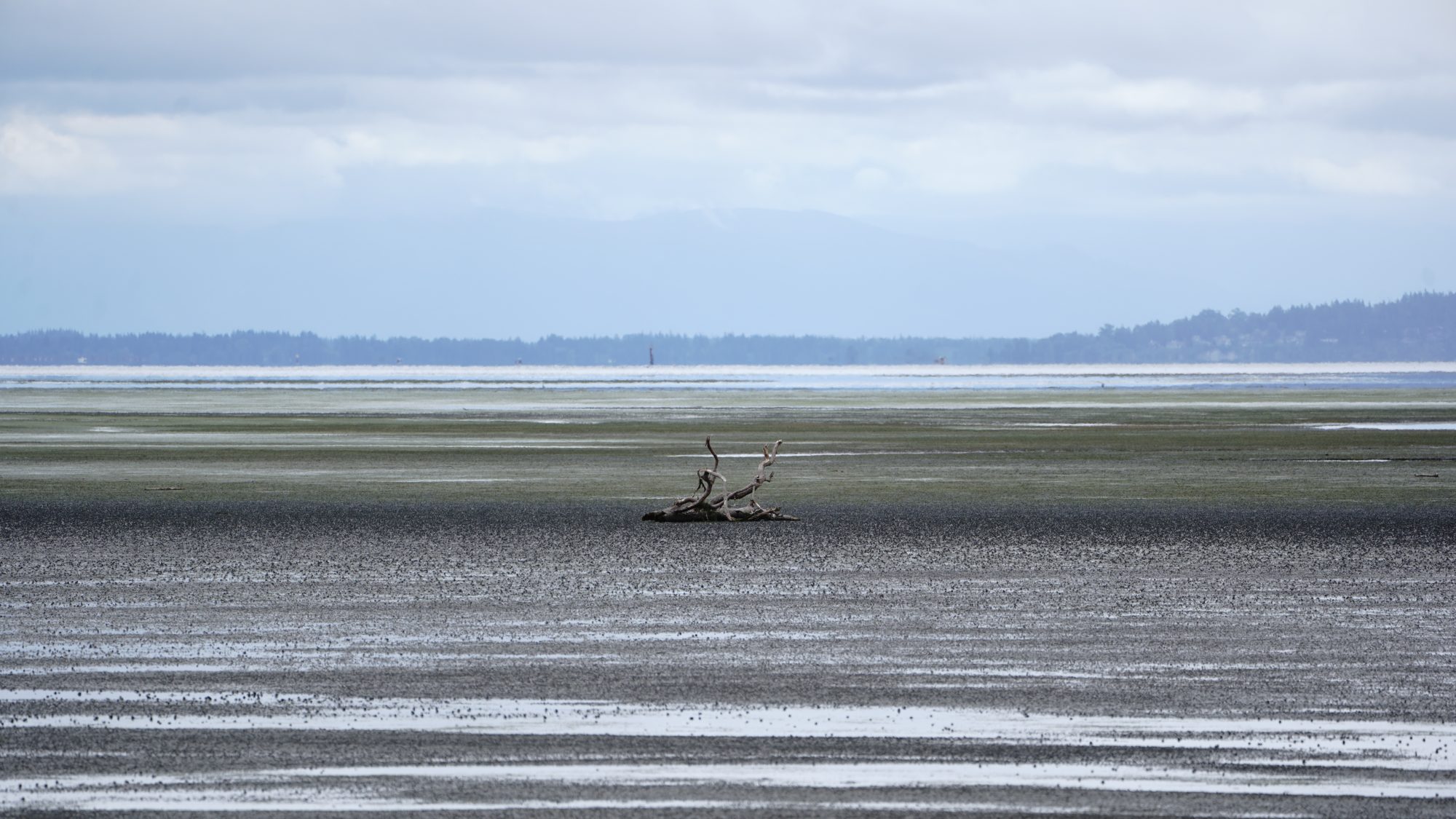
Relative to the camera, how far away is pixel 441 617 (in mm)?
15984

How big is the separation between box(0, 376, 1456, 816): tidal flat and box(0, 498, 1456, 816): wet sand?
1.8 inches

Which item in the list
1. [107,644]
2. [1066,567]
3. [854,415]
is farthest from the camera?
[854,415]

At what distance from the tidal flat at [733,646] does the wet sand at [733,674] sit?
47mm

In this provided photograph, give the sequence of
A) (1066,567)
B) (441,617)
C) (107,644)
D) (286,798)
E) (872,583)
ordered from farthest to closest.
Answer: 1. (1066,567)
2. (872,583)
3. (441,617)
4. (107,644)
5. (286,798)

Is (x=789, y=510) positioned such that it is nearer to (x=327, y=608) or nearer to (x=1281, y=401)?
(x=327, y=608)

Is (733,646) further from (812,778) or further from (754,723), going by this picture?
(812,778)

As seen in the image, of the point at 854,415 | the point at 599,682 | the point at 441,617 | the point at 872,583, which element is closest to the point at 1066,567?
the point at 872,583

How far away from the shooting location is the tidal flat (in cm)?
959

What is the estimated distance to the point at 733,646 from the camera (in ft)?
46.7

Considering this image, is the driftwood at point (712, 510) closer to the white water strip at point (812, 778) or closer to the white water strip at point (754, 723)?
the white water strip at point (754, 723)

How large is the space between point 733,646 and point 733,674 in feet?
4.28

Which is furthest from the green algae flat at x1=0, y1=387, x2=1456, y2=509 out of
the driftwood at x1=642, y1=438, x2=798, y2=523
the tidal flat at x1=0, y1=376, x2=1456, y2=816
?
the driftwood at x1=642, y1=438, x2=798, y2=523

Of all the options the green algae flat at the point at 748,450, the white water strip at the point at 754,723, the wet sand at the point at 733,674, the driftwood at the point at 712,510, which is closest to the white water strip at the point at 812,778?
the wet sand at the point at 733,674

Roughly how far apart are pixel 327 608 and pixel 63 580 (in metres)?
3.92
